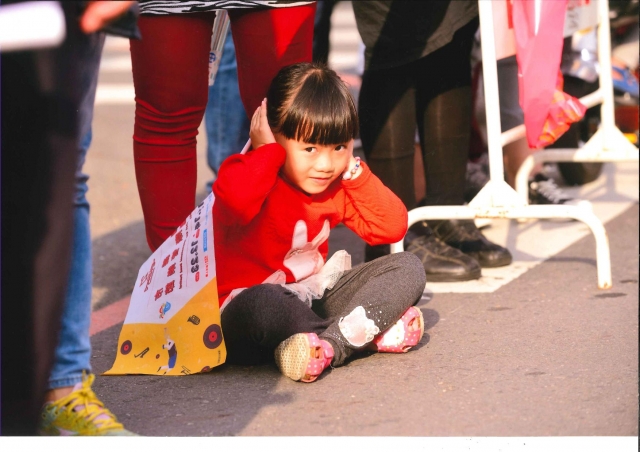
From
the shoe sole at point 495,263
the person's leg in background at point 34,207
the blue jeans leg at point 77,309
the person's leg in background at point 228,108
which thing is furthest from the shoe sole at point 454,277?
the person's leg in background at point 34,207

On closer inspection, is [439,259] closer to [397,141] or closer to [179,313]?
[397,141]

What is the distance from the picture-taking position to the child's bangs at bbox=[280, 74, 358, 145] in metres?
2.54

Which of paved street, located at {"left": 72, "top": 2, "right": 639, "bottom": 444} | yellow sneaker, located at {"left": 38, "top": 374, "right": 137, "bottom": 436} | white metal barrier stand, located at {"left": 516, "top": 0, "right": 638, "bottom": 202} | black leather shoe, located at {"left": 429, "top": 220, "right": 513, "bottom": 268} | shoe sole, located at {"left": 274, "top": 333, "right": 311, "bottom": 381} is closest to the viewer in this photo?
yellow sneaker, located at {"left": 38, "top": 374, "right": 137, "bottom": 436}

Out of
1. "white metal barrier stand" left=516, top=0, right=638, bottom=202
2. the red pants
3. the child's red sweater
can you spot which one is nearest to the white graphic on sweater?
the child's red sweater

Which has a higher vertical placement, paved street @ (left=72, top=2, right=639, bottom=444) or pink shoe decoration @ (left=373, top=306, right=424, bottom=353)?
pink shoe decoration @ (left=373, top=306, right=424, bottom=353)

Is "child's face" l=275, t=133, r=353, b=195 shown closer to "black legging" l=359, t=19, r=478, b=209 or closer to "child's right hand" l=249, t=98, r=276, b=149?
"child's right hand" l=249, t=98, r=276, b=149

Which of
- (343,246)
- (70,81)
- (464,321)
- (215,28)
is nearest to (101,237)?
(343,246)

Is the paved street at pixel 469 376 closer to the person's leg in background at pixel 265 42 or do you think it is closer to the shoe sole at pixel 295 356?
the shoe sole at pixel 295 356

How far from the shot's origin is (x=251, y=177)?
97.6 inches

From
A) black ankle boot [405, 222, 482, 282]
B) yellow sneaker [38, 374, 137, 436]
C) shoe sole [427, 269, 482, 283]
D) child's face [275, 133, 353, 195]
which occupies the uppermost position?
child's face [275, 133, 353, 195]

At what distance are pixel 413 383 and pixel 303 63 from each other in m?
0.90

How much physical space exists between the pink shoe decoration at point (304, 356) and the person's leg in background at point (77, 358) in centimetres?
55

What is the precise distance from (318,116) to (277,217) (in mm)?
288

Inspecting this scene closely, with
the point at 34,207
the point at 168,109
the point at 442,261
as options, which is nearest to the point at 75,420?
the point at 34,207
